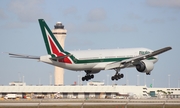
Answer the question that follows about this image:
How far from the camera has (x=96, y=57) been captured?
102m

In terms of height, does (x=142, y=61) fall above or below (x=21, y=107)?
above

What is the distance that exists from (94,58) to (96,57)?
519 millimetres

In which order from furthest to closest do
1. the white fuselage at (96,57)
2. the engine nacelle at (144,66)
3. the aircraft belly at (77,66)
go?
the engine nacelle at (144,66) → the white fuselage at (96,57) → the aircraft belly at (77,66)

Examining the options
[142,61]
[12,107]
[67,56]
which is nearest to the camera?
[12,107]

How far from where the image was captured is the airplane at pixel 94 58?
97.6m

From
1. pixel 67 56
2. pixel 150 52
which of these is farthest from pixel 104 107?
pixel 150 52

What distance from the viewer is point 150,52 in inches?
4149

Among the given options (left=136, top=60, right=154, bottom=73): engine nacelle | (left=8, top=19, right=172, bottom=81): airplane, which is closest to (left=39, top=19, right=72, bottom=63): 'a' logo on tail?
(left=8, top=19, right=172, bottom=81): airplane

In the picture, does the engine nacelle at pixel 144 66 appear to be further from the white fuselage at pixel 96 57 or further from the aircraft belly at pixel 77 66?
the aircraft belly at pixel 77 66

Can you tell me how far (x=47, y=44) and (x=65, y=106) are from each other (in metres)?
13.1

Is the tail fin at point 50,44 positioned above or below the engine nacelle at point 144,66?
above

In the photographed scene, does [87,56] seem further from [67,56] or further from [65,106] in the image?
[65,106]

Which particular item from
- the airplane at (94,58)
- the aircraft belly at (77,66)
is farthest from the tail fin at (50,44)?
the aircraft belly at (77,66)

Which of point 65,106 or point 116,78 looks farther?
point 116,78
